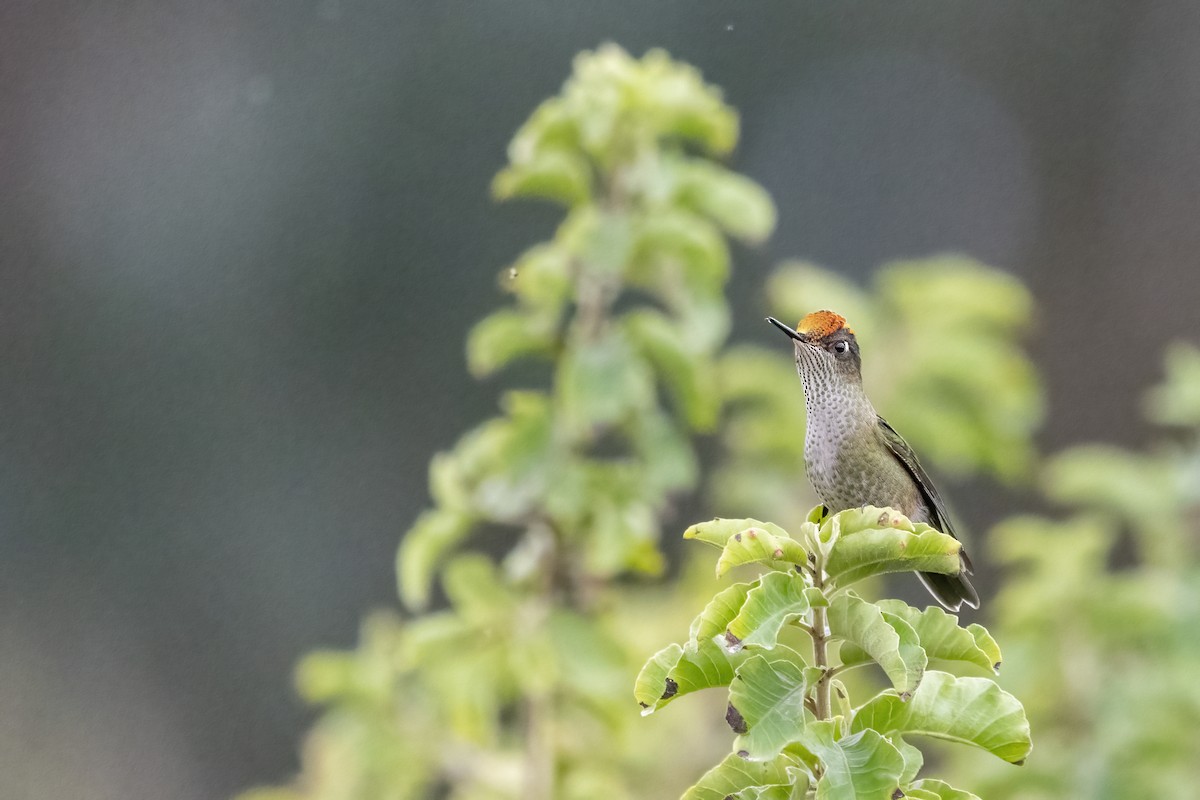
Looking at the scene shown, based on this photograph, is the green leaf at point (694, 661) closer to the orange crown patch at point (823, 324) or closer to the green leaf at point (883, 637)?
the green leaf at point (883, 637)

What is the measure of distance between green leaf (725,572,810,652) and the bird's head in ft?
1.15

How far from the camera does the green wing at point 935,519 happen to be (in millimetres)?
1456

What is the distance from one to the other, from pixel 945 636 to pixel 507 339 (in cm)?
123

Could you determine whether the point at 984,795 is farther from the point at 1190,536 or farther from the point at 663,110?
the point at 663,110

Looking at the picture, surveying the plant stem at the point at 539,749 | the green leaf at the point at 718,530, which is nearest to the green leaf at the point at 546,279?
the plant stem at the point at 539,749

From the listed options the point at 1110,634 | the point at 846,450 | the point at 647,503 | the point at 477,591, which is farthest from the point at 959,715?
the point at 1110,634

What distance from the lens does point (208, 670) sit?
20.8 feet

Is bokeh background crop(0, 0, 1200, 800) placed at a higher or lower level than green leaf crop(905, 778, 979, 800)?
higher

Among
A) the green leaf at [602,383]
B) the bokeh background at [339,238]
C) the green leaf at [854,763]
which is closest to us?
the green leaf at [854,763]

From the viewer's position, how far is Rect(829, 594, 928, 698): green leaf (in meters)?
1.08

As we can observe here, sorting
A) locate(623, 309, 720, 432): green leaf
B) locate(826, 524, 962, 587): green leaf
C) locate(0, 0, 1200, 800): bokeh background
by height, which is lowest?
locate(826, 524, 962, 587): green leaf

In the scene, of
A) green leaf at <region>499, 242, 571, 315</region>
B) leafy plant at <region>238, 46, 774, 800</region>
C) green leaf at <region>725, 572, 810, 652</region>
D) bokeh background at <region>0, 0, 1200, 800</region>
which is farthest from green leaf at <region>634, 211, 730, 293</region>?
bokeh background at <region>0, 0, 1200, 800</region>

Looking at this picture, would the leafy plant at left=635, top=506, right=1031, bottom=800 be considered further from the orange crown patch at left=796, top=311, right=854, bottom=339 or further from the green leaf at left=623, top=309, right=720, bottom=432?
the green leaf at left=623, top=309, right=720, bottom=432

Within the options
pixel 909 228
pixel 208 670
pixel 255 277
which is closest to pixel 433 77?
pixel 255 277
